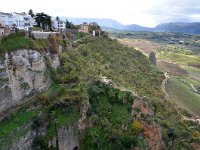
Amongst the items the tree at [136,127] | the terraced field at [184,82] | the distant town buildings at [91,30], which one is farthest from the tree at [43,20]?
the tree at [136,127]

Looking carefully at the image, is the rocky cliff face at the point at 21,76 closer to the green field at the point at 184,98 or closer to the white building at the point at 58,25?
the white building at the point at 58,25

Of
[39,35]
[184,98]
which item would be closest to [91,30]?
[184,98]

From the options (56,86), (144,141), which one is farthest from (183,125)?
(56,86)

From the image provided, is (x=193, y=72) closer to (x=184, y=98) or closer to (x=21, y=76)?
(x=184, y=98)

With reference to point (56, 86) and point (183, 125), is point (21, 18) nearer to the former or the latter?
point (56, 86)

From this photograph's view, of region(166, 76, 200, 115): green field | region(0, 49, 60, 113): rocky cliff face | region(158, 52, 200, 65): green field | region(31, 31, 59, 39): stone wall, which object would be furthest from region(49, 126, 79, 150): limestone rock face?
region(158, 52, 200, 65): green field

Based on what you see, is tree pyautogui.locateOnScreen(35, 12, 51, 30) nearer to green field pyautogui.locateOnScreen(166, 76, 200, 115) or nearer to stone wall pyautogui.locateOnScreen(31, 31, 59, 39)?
stone wall pyautogui.locateOnScreen(31, 31, 59, 39)
